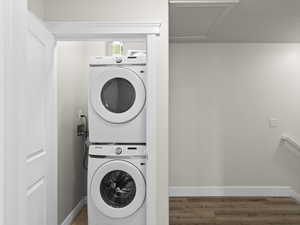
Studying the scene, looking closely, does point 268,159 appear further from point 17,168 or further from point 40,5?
point 17,168

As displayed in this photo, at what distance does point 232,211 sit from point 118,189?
1.56 meters

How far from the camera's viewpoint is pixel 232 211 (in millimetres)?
3477

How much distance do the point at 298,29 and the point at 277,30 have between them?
0.25m

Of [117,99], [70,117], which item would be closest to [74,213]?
[70,117]

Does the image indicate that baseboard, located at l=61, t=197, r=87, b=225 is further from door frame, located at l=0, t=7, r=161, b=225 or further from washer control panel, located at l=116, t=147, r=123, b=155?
door frame, located at l=0, t=7, r=161, b=225

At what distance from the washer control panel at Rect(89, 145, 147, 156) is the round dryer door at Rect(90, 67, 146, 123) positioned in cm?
26

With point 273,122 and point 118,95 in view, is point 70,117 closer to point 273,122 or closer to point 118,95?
point 118,95

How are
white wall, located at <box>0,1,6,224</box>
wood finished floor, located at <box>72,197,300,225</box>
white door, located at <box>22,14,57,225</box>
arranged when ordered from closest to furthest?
white wall, located at <box>0,1,6,224</box> → white door, located at <box>22,14,57,225</box> → wood finished floor, located at <box>72,197,300,225</box>

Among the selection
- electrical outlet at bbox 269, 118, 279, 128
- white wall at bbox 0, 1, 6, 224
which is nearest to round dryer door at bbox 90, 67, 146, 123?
white wall at bbox 0, 1, 6, 224

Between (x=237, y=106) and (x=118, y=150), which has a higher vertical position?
(x=237, y=106)

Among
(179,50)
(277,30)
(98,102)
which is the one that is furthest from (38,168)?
(277,30)

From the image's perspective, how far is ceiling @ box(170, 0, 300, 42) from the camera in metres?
2.69

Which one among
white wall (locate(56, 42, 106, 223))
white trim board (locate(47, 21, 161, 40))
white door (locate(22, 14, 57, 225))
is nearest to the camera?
white door (locate(22, 14, 57, 225))

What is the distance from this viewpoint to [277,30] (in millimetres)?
3533
